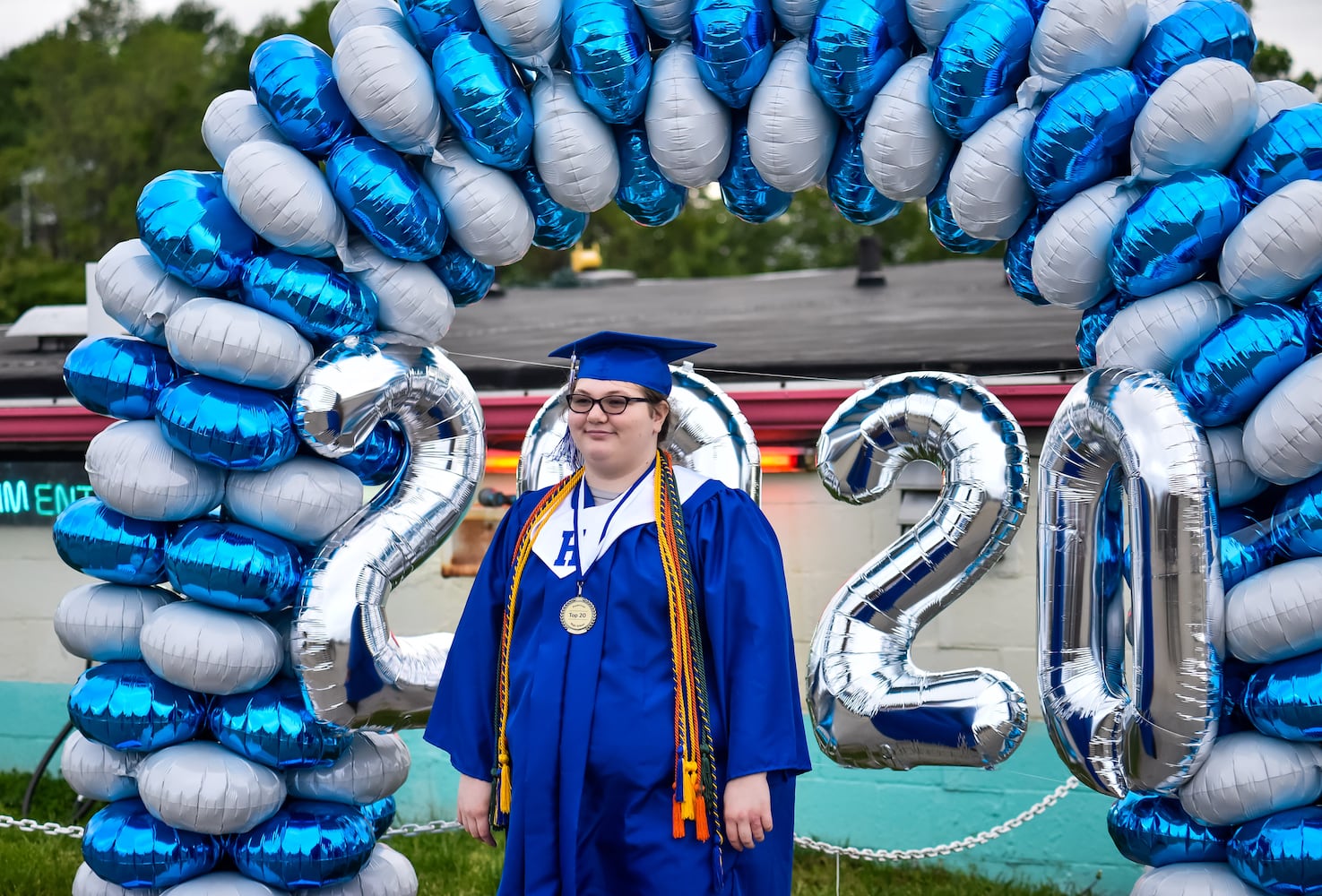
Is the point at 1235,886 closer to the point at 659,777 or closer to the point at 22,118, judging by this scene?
the point at 659,777

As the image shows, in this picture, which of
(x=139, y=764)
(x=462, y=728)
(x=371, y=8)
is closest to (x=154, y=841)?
(x=139, y=764)

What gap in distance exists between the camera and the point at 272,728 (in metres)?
3.59

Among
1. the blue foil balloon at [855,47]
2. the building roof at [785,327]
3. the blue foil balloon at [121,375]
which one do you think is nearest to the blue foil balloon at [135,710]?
the blue foil balloon at [121,375]

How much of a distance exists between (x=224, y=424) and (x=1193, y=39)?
7.80 ft

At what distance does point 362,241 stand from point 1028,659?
2.97 m

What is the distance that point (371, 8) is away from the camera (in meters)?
3.59

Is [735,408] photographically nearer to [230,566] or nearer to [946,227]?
[946,227]

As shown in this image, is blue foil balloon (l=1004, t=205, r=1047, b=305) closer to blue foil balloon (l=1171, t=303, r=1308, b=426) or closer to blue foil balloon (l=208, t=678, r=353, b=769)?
blue foil balloon (l=1171, t=303, r=1308, b=426)

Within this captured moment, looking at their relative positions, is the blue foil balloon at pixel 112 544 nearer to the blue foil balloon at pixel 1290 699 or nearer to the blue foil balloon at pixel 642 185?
the blue foil balloon at pixel 642 185

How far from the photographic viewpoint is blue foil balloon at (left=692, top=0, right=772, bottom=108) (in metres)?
3.30

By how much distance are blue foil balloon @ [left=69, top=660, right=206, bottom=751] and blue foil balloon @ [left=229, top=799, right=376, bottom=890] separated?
0.32 m

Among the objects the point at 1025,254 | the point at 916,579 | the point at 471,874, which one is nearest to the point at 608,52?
the point at 1025,254

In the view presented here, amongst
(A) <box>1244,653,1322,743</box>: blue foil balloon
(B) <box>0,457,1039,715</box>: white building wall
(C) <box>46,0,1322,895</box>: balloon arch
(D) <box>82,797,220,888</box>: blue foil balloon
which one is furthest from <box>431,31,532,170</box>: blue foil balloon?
(B) <box>0,457,1039,715</box>: white building wall

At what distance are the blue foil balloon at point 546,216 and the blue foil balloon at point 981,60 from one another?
1002 mm
